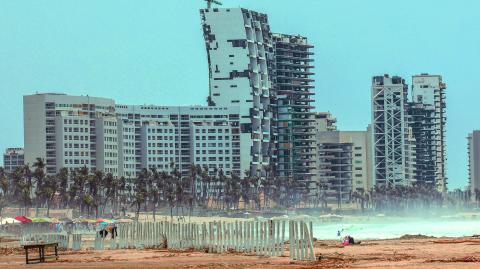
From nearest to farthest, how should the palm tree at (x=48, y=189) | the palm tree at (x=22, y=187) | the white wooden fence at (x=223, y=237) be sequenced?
the white wooden fence at (x=223, y=237)
the palm tree at (x=22, y=187)
the palm tree at (x=48, y=189)

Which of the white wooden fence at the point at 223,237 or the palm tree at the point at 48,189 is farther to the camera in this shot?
the palm tree at the point at 48,189

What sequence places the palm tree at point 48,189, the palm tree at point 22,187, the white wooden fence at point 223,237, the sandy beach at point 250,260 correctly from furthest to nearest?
the palm tree at point 48,189 < the palm tree at point 22,187 < the white wooden fence at point 223,237 < the sandy beach at point 250,260

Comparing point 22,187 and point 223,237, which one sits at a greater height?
point 22,187

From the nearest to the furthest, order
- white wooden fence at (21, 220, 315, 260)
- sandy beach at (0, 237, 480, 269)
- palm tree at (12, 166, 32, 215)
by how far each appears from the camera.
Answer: sandy beach at (0, 237, 480, 269), white wooden fence at (21, 220, 315, 260), palm tree at (12, 166, 32, 215)

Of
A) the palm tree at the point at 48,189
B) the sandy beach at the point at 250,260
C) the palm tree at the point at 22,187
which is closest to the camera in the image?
A: the sandy beach at the point at 250,260

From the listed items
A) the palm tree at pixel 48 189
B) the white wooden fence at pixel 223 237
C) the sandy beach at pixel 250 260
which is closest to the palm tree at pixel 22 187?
the palm tree at pixel 48 189

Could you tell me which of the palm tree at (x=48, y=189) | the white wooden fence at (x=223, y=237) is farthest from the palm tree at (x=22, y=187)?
the white wooden fence at (x=223, y=237)

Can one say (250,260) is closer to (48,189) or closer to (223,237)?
(223,237)

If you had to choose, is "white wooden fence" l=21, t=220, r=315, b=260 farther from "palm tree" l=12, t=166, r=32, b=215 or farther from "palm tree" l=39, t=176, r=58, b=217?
"palm tree" l=39, t=176, r=58, b=217

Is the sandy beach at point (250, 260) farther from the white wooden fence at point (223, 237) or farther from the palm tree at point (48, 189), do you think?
the palm tree at point (48, 189)

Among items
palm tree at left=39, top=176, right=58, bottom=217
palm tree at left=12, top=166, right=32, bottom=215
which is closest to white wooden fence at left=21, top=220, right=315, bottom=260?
palm tree at left=12, top=166, right=32, bottom=215

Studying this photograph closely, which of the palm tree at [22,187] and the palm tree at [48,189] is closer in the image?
the palm tree at [22,187]

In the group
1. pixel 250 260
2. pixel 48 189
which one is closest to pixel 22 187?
pixel 48 189

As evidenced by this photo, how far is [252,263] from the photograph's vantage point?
35.5 metres
